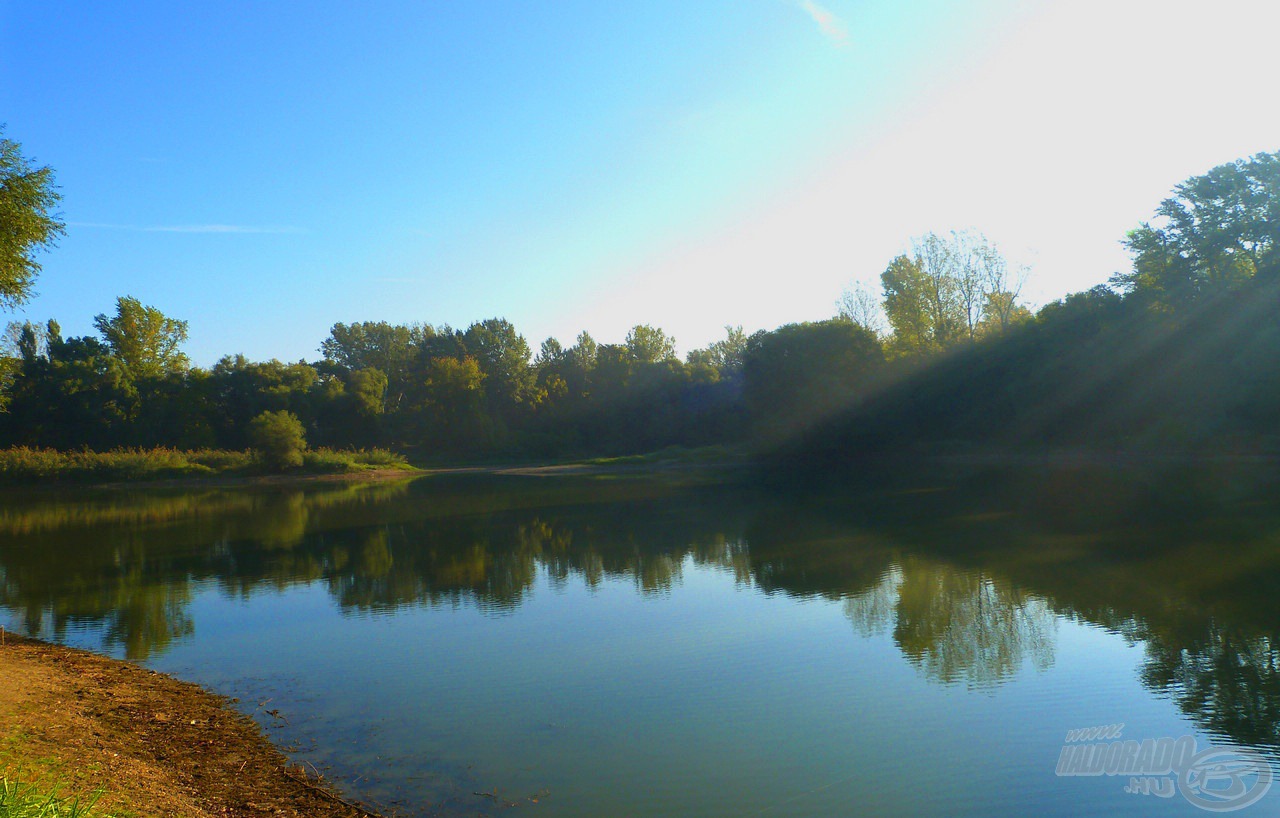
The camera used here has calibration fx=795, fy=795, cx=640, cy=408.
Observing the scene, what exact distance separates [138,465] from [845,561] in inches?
1717

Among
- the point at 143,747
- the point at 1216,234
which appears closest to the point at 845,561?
the point at 143,747

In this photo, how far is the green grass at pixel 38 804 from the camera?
3438 millimetres

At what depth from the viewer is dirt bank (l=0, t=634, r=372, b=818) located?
477 cm

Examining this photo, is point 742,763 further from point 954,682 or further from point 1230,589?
point 1230,589

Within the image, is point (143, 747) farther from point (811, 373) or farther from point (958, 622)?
point (811, 373)

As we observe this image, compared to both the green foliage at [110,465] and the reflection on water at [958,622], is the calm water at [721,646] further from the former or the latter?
the green foliage at [110,465]

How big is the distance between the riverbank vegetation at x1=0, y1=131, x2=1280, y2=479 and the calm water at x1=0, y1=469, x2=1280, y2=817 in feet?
60.2

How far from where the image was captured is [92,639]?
10312 mm

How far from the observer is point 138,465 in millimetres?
44531

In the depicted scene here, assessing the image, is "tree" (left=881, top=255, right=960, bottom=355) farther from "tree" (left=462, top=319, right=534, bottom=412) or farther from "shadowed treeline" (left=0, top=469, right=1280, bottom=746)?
"tree" (left=462, top=319, right=534, bottom=412)

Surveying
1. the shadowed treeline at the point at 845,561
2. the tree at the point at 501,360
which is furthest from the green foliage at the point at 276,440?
the tree at the point at 501,360

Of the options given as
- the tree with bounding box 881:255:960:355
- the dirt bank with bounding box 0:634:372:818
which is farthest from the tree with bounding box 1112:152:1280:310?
the dirt bank with bounding box 0:634:372:818

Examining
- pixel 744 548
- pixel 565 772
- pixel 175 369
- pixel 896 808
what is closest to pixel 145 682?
pixel 565 772

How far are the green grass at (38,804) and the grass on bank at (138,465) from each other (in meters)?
47.0
